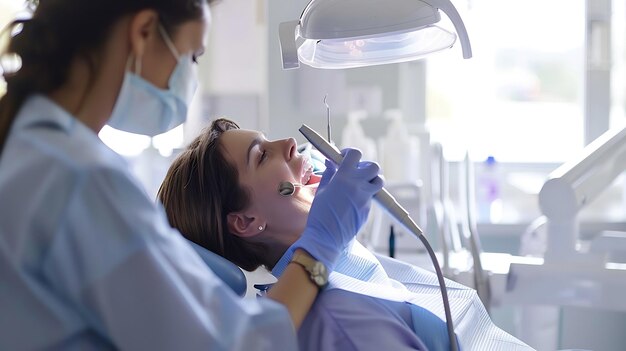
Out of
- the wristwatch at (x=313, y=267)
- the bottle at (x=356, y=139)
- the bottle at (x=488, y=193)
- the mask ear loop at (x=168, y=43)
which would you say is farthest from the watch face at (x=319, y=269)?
the bottle at (x=488, y=193)

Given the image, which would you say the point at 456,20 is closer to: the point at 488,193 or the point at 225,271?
the point at 225,271

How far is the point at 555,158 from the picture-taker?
2857 millimetres

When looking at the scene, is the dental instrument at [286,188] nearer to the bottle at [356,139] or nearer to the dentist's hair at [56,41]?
the dentist's hair at [56,41]

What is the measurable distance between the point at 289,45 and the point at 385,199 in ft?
1.03

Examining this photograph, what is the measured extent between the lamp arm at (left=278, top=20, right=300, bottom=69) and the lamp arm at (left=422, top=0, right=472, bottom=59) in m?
0.24

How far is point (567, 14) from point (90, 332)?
2.37 metres

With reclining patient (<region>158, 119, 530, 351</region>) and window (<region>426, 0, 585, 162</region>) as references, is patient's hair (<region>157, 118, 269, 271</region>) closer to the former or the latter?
reclining patient (<region>158, 119, 530, 351</region>)

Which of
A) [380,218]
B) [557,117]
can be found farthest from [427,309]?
[557,117]

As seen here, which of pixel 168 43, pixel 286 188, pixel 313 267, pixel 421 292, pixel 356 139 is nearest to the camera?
pixel 168 43

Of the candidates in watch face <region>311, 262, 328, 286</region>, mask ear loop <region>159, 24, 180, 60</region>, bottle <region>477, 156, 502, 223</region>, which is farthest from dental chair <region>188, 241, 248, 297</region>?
bottle <region>477, 156, 502, 223</region>

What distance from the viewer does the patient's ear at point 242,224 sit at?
146 cm

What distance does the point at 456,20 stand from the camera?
118 centimetres

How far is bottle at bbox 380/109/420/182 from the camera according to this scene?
240cm

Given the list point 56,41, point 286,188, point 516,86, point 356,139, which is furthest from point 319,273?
point 516,86
